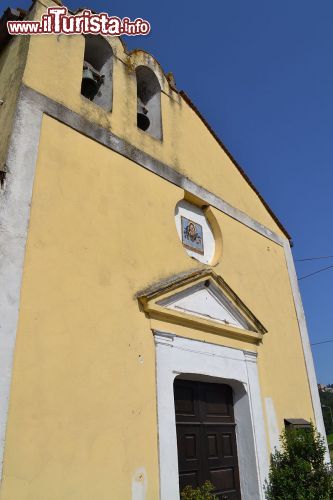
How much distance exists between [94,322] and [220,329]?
7.94 feet

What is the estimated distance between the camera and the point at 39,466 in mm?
3848

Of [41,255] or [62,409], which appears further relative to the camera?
[41,255]

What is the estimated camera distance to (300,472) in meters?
6.25

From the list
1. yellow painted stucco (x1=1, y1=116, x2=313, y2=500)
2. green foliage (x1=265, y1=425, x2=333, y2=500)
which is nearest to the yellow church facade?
yellow painted stucco (x1=1, y1=116, x2=313, y2=500)

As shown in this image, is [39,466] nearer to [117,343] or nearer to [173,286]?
[117,343]

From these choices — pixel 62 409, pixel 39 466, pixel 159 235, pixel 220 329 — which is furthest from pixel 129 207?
pixel 39 466

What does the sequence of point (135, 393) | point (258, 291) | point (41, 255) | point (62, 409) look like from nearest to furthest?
point (62, 409) < point (41, 255) < point (135, 393) < point (258, 291)

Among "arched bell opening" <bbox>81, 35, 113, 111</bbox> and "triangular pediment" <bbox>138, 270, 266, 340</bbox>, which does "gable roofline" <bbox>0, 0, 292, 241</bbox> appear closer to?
"arched bell opening" <bbox>81, 35, 113, 111</bbox>

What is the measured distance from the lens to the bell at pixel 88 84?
6.51m

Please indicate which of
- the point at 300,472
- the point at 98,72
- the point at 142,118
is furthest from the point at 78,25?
the point at 300,472

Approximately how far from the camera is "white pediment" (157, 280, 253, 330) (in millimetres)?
6109

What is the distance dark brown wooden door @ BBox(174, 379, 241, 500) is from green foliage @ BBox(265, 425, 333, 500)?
1.87 ft

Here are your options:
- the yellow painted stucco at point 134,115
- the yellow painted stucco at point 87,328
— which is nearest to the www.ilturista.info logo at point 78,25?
the yellow painted stucco at point 134,115

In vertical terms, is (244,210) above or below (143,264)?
above
